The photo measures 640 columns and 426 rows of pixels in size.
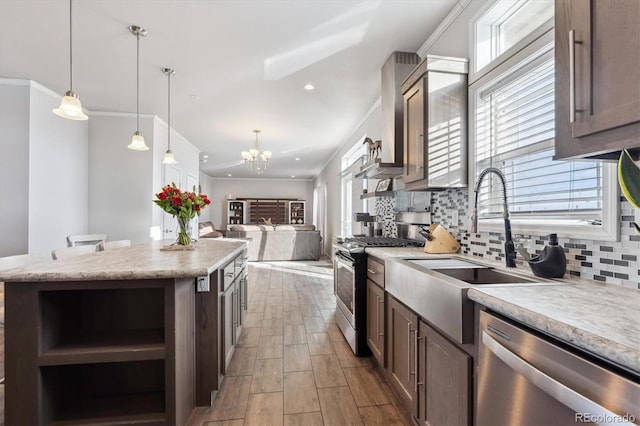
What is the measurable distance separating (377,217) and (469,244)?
196 centimetres

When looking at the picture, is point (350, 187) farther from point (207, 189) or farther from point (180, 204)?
point (207, 189)

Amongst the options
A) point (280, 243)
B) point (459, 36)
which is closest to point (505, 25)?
point (459, 36)

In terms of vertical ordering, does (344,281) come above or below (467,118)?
below

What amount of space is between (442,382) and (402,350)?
472 millimetres

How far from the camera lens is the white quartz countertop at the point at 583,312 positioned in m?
0.66

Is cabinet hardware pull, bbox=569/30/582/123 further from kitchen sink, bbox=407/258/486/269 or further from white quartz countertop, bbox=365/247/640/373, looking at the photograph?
kitchen sink, bbox=407/258/486/269

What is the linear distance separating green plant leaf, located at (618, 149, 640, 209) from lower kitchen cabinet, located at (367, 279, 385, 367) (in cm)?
152

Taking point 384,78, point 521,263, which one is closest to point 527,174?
point 521,263

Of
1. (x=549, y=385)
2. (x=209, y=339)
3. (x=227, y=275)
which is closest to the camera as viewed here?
(x=549, y=385)

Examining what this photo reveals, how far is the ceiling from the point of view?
7.60 feet

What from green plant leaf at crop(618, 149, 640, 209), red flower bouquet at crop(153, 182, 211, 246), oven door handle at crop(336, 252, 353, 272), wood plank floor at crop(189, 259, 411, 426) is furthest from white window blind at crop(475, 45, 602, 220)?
red flower bouquet at crop(153, 182, 211, 246)

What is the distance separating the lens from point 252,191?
12.3 metres

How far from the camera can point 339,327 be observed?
316 cm

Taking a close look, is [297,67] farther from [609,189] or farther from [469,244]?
[609,189]
